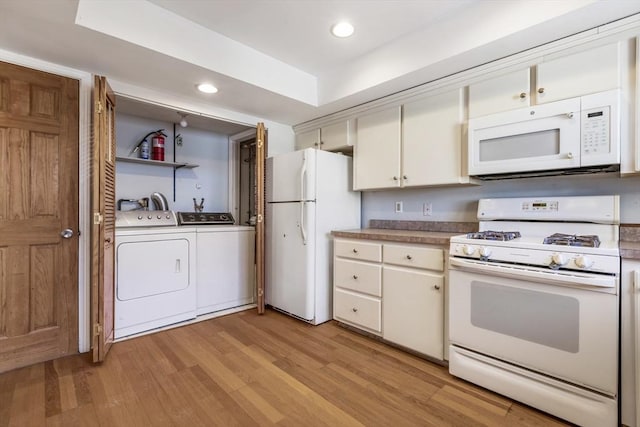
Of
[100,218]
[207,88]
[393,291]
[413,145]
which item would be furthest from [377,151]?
[100,218]

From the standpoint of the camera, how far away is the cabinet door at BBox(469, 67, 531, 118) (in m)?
1.96

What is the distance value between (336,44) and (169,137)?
220 cm

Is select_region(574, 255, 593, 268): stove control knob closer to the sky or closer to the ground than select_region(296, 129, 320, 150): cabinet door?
closer to the ground

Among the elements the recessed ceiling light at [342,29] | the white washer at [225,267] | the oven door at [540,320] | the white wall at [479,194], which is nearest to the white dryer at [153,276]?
the white washer at [225,267]

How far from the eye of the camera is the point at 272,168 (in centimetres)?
322

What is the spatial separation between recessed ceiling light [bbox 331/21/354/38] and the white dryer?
2115 millimetres

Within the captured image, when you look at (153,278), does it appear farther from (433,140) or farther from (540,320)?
(540,320)

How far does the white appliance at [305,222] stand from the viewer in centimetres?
283

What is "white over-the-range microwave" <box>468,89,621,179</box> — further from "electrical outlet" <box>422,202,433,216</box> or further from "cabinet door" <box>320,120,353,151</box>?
"cabinet door" <box>320,120,353,151</box>

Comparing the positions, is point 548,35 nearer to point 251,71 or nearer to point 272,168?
point 251,71

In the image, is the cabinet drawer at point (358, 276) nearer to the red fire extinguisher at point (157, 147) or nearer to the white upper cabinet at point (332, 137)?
the white upper cabinet at point (332, 137)

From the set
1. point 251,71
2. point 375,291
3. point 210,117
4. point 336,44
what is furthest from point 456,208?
point 210,117

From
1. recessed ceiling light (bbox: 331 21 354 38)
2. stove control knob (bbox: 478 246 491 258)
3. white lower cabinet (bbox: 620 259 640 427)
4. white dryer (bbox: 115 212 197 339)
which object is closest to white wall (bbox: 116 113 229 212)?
white dryer (bbox: 115 212 197 339)

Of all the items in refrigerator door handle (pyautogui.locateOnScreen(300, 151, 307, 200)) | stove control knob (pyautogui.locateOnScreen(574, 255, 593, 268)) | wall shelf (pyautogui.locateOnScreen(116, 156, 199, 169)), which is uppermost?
wall shelf (pyautogui.locateOnScreen(116, 156, 199, 169))
